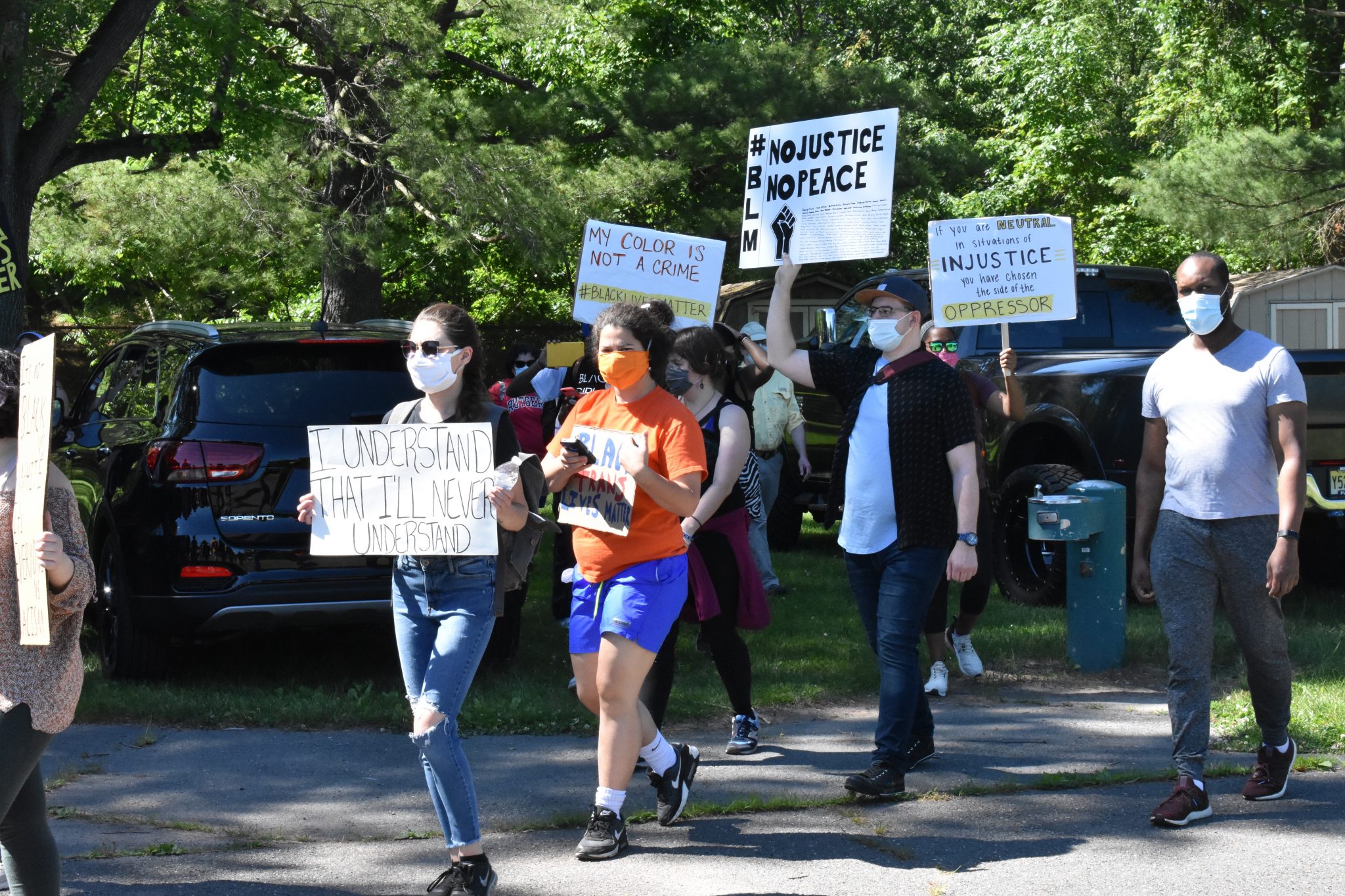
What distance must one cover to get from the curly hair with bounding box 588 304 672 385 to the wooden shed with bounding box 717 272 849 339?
23.2 metres

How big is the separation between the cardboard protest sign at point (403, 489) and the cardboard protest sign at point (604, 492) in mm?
336

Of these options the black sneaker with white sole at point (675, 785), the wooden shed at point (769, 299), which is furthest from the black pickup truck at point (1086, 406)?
the wooden shed at point (769, 299)

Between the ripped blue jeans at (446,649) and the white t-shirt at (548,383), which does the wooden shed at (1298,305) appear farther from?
the ripped blue jeans at (446,649)

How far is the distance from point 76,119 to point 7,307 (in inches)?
80.7

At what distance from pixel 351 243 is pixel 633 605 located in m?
13.5

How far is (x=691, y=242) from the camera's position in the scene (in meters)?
8.00

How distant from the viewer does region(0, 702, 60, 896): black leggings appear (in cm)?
349

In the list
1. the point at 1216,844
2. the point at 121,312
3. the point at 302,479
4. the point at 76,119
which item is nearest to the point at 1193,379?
the point at 1216,844

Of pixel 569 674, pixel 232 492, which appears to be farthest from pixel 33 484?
Answer: pixel 569 674

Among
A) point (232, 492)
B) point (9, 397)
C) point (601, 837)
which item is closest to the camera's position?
point (9, 397)

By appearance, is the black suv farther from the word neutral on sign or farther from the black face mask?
the word neutral on sign

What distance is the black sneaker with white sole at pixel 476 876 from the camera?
4.33m

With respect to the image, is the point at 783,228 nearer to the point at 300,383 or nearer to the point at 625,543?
the point at 300,383

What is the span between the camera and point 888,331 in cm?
548
